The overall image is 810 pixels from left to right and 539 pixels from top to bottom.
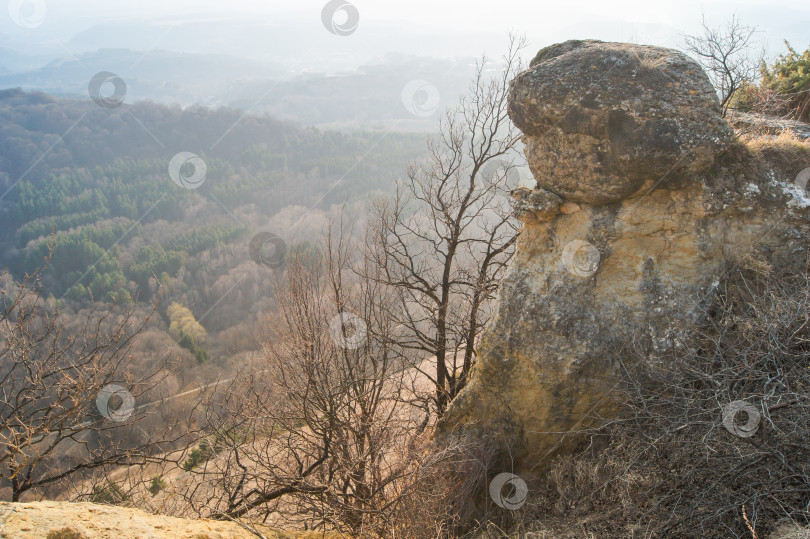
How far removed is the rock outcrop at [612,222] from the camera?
578 centimetres

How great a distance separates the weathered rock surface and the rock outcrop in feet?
13.3

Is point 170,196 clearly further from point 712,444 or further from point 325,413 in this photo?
point 712,444

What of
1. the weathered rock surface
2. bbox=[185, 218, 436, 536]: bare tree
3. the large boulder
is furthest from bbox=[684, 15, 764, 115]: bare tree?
the weathered rock surface

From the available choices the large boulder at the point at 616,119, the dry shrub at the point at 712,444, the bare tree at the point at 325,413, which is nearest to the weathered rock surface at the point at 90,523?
the bare tree at the point at 325,413

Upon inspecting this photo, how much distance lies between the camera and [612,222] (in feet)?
20.4

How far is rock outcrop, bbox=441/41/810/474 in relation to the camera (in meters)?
5.78

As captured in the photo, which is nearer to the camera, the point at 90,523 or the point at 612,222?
the point at 90,523

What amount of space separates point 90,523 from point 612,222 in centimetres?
606

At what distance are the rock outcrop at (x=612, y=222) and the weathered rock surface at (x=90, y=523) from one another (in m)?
4.04

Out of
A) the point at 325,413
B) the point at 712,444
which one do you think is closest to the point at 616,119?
the point at 712,444

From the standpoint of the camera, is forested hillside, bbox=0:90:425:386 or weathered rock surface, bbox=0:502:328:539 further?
forested hillside, bbox=0:90:425:386

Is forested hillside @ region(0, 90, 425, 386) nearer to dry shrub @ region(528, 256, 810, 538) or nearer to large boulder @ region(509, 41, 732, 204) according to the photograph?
large boulder @ region(509, 41, 732, 204)

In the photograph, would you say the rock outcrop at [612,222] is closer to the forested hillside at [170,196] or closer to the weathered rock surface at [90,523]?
the weathered rock surface at [90,523]

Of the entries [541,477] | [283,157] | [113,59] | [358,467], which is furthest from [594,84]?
[113,59]
